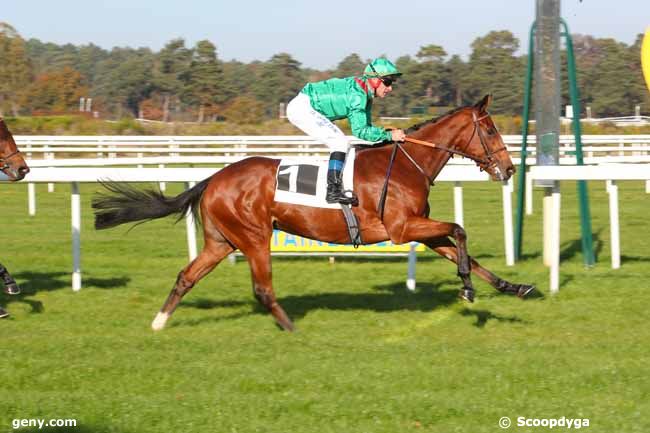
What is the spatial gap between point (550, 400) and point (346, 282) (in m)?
3.99

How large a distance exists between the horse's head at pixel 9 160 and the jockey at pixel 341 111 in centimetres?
198

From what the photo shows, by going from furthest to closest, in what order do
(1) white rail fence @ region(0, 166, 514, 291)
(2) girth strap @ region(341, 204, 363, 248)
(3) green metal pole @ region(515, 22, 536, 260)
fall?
(3) green metal pole @ region(515, 22, 536, 260) → (1) white rail fence @ region(0, 166, 514, 291) → (2) girth strap @ region(341, 204, 363, 248)

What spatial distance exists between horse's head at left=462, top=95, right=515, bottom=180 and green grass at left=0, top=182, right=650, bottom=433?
1059 millimetres

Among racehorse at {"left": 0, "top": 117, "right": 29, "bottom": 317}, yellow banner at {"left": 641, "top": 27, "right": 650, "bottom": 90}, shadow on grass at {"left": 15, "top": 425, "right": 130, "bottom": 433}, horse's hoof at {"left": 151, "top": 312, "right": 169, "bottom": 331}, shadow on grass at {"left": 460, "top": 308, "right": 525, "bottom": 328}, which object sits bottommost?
shadow on grass at {"left": 15, "top": 425, "right": 130, "bottom": 433}

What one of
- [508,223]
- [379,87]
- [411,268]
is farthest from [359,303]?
[508,223]

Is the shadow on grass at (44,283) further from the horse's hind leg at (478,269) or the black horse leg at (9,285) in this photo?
the horse's hind leg at (478,269)

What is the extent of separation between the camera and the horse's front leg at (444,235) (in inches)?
265

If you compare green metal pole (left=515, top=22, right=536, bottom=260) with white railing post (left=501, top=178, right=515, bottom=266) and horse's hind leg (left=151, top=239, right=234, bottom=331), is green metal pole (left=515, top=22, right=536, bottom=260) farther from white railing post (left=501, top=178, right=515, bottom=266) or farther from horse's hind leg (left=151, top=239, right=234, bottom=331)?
horse's hind leg (left=151, top=239, right=234, bottom=331)

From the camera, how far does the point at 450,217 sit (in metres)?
14.0

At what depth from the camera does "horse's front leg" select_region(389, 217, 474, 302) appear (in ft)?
22.1

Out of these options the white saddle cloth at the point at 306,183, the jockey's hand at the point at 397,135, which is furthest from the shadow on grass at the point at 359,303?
the jockey's hand at the point at 397,135

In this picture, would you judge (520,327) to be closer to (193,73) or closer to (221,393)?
(221,393)

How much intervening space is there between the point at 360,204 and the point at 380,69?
0.94m

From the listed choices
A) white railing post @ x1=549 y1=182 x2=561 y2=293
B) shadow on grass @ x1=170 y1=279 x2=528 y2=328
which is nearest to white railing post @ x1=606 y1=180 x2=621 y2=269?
white railing post @ x1=549 y1=182 x2=561 y2=293
